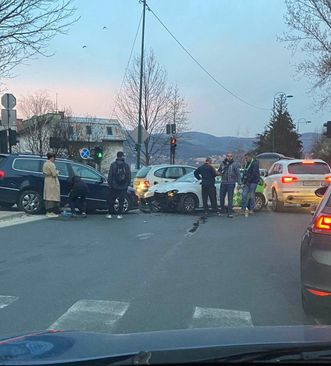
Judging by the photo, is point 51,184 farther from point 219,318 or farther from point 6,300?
point 219,318

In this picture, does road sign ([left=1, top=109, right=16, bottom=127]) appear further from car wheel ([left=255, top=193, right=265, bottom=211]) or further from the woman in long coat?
car wheel ([left=255, top=193, right=265, bottom=211])

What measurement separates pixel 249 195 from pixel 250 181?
22.4 inches

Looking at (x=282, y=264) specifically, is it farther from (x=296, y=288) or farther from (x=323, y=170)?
(x=323, y=170)

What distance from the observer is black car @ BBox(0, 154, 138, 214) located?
15.8 meters

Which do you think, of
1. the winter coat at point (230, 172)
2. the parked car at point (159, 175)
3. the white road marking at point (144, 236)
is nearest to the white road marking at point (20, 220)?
the white road marking at point (144, 236)

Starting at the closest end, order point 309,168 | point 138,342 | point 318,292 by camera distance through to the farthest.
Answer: point 138,342 → point 318,292 → point 309,168

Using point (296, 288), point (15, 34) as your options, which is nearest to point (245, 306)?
point (296, 288)

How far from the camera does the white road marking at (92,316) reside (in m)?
5.41

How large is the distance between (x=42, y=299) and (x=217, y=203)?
1125 cm

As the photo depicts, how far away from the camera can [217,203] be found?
56.7 feet

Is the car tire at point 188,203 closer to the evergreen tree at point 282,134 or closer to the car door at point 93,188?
the car door at point 93,188

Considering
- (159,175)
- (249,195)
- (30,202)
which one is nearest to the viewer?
(30,202)

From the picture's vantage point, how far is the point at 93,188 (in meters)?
16.7

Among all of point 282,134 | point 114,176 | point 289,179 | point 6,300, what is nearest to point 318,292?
point 6,300
